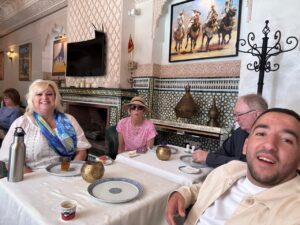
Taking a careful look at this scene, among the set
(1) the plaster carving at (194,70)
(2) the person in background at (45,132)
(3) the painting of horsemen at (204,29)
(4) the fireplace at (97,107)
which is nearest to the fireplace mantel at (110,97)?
(4) the fireplace at (97,107)

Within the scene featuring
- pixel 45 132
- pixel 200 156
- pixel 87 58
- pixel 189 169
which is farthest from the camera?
pixel 87 58

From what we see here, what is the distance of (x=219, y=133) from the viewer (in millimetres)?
2650

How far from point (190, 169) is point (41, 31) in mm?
6170

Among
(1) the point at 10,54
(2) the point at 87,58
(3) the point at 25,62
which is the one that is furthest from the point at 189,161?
(1) the point at 10,54

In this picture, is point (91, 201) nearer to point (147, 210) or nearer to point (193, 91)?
point (147, 210)

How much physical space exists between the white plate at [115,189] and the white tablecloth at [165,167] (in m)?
0.29

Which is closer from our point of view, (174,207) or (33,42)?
(174,207)

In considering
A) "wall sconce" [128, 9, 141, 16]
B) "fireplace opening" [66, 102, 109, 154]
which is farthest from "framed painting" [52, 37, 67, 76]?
"wall sconce" [128, 9, 141, 16]

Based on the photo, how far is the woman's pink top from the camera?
2.44 metres

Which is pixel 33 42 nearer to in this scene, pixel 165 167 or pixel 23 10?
pixel 23 10

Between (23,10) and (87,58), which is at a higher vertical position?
(23,10)

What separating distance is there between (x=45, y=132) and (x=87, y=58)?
282 cm

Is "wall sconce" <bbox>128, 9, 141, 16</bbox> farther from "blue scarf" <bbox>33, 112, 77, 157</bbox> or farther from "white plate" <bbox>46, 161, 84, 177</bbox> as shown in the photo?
"white plate" <bbox>46, 161, 84, 177</bbox>

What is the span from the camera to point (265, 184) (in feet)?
3.05
